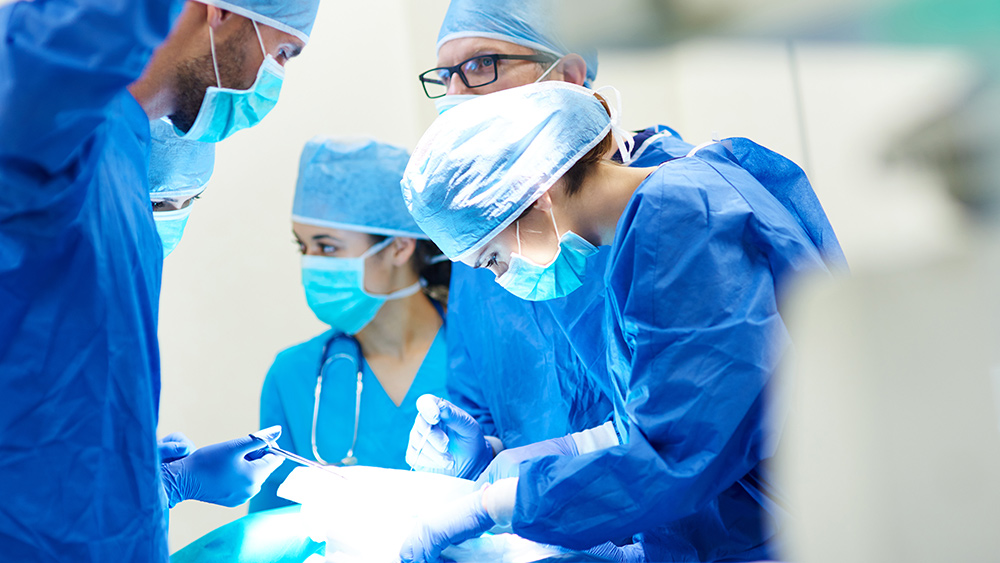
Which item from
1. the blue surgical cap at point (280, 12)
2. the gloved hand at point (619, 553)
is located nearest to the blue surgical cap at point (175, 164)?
the blue surgical cap at point (280, 12)

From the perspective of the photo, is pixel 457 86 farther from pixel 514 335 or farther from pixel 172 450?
pixel 172 450

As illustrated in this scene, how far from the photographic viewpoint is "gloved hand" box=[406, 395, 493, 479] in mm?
1804

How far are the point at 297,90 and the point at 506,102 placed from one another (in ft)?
6.05

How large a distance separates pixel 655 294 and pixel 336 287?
5.24 ft

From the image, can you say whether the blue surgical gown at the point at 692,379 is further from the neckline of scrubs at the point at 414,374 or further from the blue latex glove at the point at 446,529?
the neckline of scrubs at the point at 414,374

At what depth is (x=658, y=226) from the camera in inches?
45.8

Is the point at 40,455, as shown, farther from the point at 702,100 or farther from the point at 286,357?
the point at 286,357

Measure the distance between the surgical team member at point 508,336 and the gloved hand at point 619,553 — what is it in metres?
0.36

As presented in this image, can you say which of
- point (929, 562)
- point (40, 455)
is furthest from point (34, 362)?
point (929, 562)

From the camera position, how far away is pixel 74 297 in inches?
43.0

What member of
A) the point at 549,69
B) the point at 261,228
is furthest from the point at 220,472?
the point at 261,228

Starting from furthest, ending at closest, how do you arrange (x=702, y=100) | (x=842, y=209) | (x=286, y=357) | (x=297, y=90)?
1. (x=297, y=90)
2. (x=286, y=357)
3. (x=702, y=100)
4. (x=842, y=209)

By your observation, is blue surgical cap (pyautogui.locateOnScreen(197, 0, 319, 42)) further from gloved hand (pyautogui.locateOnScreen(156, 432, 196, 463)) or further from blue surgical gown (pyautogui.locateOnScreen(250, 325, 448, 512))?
blue surgical gown (pyautogui.locateOnScreen(250, 325, 448, 512))

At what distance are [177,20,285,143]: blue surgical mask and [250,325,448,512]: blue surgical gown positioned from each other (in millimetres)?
1189
